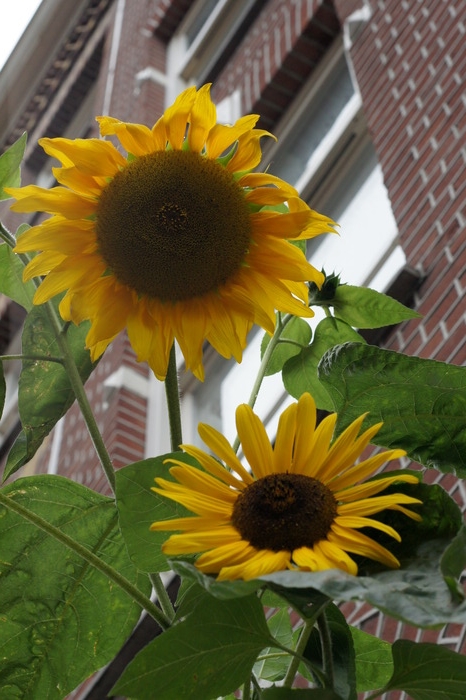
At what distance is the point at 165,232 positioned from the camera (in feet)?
2.29

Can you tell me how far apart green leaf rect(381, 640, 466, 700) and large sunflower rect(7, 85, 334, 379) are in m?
0.26

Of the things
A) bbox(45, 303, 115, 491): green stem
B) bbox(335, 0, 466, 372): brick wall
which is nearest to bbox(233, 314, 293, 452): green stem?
bbox(45, 303, 115, 491): green stem

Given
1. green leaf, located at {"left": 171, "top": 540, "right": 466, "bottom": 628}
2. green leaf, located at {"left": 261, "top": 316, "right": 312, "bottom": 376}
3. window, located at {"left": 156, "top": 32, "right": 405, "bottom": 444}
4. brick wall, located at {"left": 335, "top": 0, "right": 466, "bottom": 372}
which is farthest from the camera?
window, located at {"left": 156, "top": 32, "right": 405, "bottom": 444}

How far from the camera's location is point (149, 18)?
5.57m

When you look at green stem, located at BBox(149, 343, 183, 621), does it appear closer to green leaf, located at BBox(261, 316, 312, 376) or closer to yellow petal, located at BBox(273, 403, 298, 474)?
yellow petal, located at BBox(273, 403, 298, 474)

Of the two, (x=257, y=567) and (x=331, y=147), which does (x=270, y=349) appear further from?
(x=331, y=147)

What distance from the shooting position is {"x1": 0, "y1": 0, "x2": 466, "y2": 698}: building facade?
2.10m

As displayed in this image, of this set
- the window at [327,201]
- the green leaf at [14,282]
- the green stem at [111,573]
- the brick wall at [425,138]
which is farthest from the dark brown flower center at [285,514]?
the window at [327,201]

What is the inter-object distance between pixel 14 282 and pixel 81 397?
0.17m

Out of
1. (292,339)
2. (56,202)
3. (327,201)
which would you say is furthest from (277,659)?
(327,201)

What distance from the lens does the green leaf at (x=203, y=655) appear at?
511 mm

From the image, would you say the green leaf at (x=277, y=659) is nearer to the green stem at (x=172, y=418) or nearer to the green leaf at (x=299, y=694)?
the green stem at (x=172, y=418)

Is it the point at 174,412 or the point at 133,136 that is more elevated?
the point at 133,136

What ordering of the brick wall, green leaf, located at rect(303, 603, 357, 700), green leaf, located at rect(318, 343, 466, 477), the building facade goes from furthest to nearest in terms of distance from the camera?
the building facade < the brick wall < green leaf, located at rect(318, 343, 466, 477) < green leaf, located at rect(303, 603, 357, 700)
